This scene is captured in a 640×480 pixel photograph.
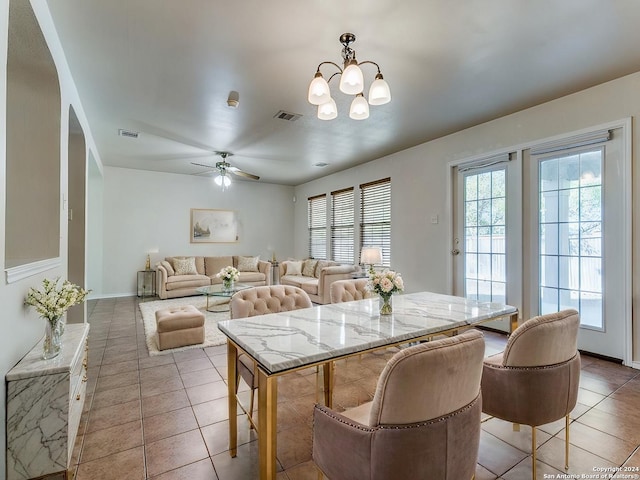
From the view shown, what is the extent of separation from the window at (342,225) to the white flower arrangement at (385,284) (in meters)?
4.53

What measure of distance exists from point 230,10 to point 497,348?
393 centimetres

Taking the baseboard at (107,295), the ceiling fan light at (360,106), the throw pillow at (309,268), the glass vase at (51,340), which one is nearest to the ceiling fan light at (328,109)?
the ceiling fan light at (360,106)

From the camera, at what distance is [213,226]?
760 centimetres

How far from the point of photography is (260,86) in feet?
10.1

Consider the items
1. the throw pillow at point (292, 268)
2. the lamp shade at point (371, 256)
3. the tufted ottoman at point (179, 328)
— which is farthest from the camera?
the throw pillow at point (292, 268)

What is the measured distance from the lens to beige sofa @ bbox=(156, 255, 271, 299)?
6188mm

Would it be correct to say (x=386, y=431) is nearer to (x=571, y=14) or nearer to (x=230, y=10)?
(x=230, y=10)

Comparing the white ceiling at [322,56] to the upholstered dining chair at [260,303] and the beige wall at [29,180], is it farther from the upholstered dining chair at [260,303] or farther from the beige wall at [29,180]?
the upholstered dining chair at [260,303]

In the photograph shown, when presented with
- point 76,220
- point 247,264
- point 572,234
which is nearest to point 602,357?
point 572,234

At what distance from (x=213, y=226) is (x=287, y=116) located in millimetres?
4515

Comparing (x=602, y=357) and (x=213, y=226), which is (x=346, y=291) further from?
(x=213, y=226)

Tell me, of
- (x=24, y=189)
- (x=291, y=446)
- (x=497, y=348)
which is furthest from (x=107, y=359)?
(x=497, y=348)

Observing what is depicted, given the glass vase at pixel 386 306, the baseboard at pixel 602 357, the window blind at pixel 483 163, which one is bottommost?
the baseboard at pixel 602 357

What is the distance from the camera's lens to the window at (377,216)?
5.70 m
